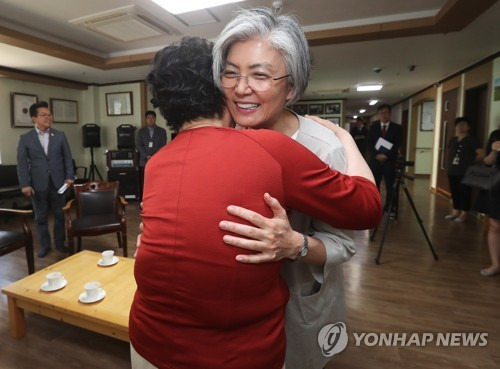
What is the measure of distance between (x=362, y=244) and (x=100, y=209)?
10.7 ft

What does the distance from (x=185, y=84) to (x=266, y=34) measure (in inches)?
10.0

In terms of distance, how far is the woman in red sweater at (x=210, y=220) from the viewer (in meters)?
0.62

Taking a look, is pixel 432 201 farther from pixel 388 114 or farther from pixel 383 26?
pixel 383 26

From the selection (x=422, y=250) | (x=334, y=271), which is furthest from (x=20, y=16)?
(x=422, y=250)

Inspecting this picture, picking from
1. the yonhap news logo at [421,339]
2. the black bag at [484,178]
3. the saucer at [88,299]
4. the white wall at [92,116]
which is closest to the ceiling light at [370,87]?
the black bag at [484,178]

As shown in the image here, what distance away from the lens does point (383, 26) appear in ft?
12.0

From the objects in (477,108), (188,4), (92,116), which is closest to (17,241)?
(188,4)

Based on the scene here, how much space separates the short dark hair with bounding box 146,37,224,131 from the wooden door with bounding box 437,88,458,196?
7.21 meters

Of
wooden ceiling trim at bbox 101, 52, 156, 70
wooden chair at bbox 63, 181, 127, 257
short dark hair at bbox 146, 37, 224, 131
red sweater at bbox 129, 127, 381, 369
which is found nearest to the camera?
red sweater at bbox 129, 127, 381, 369

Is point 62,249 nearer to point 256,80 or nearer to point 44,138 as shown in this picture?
point 44,138

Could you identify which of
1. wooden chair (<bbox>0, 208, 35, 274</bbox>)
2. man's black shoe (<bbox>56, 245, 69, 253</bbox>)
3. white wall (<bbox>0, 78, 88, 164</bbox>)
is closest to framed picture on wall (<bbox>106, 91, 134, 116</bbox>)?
white wall (<bbox>0, 78, 88, 164</bbox>)

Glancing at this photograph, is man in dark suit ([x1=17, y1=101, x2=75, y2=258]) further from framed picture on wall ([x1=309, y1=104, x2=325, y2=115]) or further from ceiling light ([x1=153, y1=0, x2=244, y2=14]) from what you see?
framed picture on wall ([x1=309, y1=104, x2=325, y2=115])

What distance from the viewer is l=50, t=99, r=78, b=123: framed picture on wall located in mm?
6582

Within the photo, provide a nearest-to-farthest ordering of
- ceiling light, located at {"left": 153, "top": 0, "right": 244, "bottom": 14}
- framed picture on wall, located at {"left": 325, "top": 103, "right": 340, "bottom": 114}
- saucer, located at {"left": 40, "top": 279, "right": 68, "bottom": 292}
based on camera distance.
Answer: saucer, located at {"left": 40, "top": 279, "right": 68, "bottom": 292}
ceiling light, located at {"left": 153, "top": 0, "right": 244, "bottom": 14}
framed picture on wall, located at {"left": 325, "top": 103, "right": 340, "bottom": 114}
